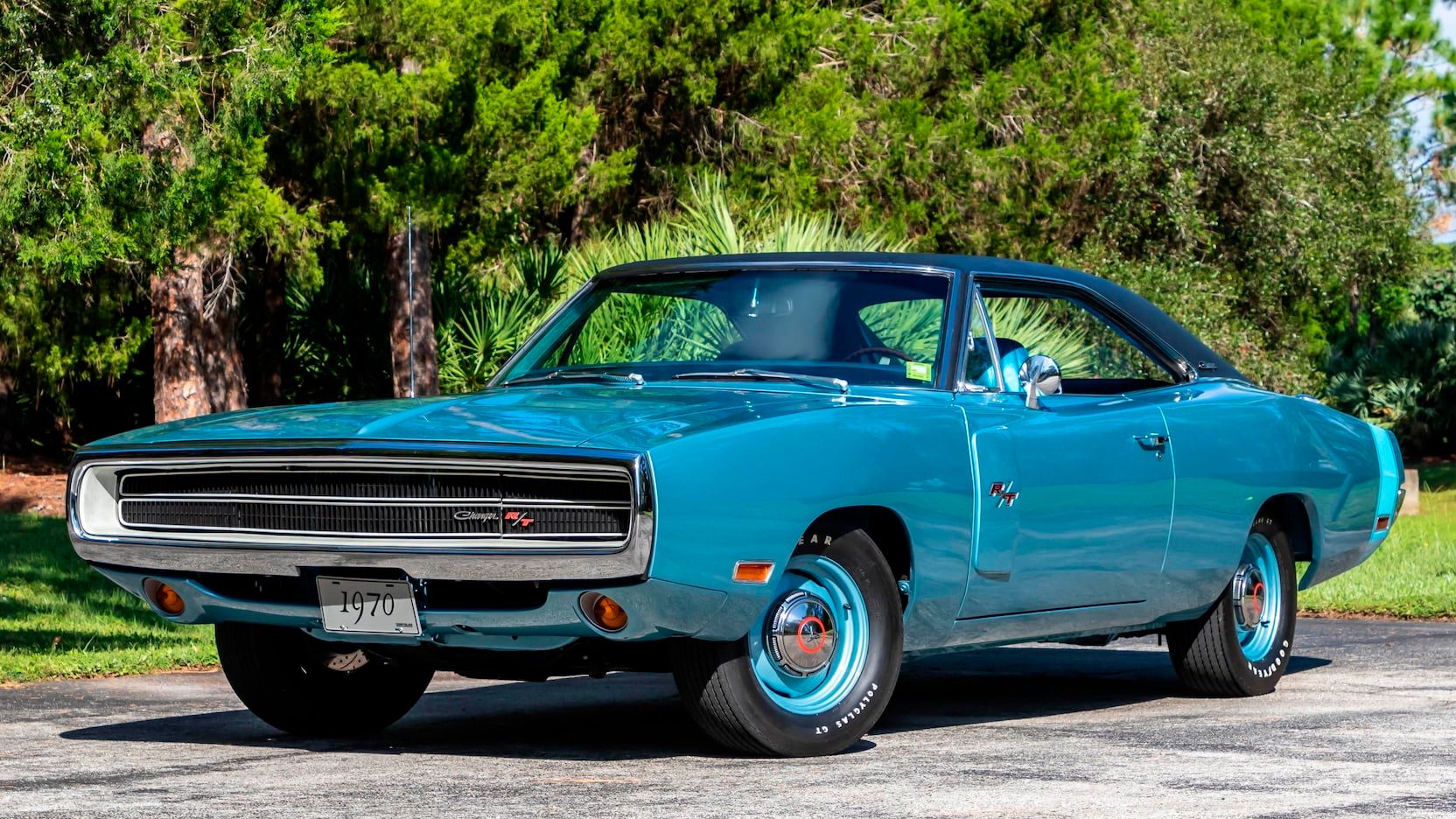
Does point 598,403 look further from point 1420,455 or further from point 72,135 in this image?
point 1420,455

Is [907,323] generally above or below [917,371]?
above

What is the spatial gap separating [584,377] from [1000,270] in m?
1.50

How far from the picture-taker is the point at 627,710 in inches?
311

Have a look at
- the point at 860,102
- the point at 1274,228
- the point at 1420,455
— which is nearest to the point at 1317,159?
the point at 1274,228

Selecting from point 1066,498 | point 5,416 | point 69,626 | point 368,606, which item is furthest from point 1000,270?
point 5,416

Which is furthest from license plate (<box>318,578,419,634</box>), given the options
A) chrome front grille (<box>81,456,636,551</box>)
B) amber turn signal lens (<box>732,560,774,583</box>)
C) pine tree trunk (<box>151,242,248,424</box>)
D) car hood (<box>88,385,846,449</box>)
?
pine tree trunk (<box>151,242,248,424</box>)

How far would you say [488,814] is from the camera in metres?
5.23

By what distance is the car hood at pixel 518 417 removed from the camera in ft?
19.3

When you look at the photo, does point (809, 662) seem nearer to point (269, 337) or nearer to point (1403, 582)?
point (1403, 582)

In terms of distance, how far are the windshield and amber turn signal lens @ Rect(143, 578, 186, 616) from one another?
5.13ft

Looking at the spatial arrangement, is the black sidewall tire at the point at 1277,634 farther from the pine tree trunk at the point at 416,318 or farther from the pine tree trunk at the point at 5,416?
the pine tree trunk at the point at 5,416

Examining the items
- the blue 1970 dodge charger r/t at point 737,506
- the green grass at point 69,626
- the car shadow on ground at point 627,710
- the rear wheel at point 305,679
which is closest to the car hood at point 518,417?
the blue 1970 dodge charger r/t at point 737,506

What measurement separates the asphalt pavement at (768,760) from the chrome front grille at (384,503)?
0.67 m

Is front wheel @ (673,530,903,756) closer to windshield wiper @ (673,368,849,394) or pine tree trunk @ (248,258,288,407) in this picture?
windshield wiper @ (673,368,849,394)
